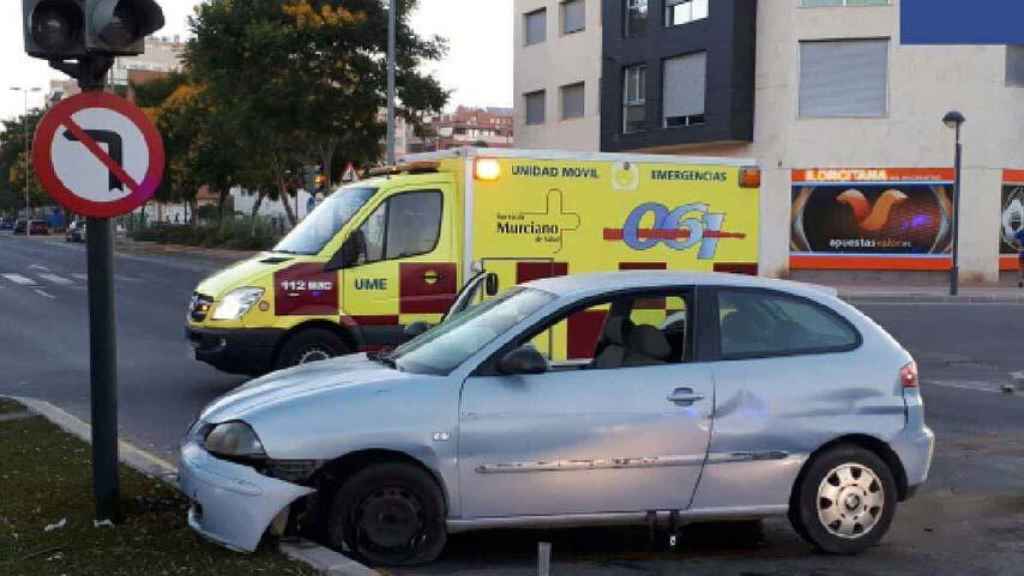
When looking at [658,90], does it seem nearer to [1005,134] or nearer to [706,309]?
[1005,134]

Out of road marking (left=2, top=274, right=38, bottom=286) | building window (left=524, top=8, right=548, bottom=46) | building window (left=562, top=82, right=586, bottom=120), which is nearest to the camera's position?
road marking (left=2, top=274, right=38, bottom=286)

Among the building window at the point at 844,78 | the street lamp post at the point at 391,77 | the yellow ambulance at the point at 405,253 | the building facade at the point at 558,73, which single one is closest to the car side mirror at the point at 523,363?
the yellow ambulance at the point at 405,253

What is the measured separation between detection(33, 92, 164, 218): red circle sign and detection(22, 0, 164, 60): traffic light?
0.23m

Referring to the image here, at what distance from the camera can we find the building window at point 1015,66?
3134cm

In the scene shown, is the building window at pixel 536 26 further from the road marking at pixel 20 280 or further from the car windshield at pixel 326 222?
the car windshield at pixel 326 222

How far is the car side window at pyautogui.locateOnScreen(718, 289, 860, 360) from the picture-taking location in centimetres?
589

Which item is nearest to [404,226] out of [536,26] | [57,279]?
[57,279]

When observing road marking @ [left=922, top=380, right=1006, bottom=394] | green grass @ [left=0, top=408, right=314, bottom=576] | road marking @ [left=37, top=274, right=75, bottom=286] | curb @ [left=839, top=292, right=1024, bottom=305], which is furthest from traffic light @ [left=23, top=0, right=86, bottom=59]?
road marking @ [left=37, top=274, right=75, bottom=286]

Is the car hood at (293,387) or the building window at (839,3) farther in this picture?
the building window at (839,3)

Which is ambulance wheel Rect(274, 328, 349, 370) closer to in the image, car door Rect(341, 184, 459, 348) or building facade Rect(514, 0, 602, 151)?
car door Rect(341, 184, 459, 348)

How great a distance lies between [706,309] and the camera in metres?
5.92

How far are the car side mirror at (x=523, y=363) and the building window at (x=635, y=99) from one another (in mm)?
31458

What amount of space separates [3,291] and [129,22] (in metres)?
20.9

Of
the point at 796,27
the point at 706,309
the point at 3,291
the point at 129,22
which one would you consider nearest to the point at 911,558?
the point at 706,309
